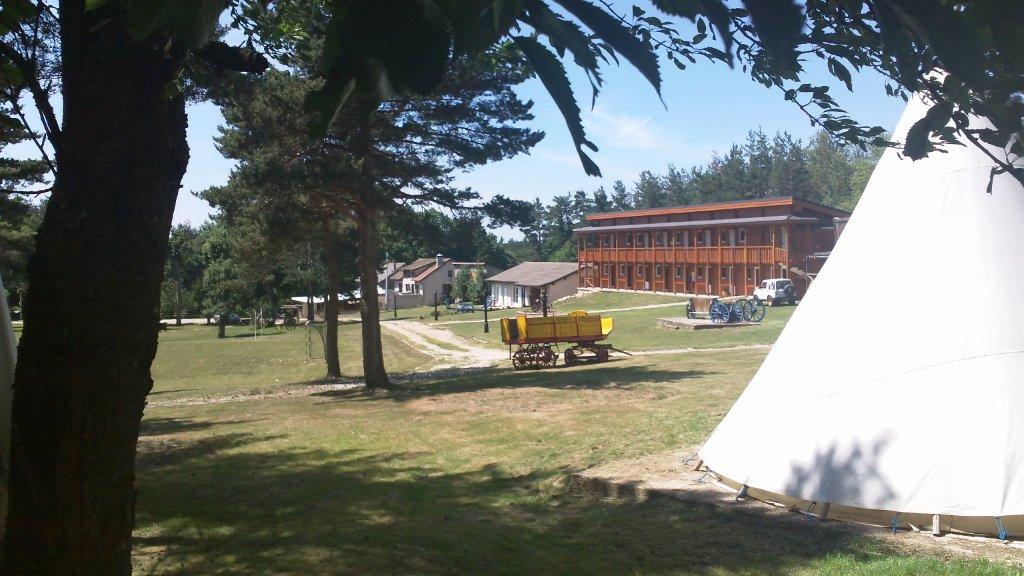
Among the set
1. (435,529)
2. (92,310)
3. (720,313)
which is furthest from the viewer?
(720,313)

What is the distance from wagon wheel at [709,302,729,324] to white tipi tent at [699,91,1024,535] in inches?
1064

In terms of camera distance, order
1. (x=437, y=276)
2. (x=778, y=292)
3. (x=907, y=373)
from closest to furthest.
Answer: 1. (x=907, y=373)
2. (x=778, y=292)
3. (x=437, y=276)

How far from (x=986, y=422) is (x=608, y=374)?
1362 centimetres

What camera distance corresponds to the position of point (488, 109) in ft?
65.4

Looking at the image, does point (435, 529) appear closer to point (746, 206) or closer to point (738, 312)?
point (738, 312)

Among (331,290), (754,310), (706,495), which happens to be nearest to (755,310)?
(754,310)

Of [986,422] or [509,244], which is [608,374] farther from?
[509,244]

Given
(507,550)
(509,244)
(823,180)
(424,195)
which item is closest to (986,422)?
(507,550)

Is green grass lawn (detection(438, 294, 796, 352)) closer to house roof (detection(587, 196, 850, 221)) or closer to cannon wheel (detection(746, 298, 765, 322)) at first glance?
cannon wheel (detection(746, 298, 765, 322))

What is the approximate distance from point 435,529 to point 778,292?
1477 inches

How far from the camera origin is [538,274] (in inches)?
2798

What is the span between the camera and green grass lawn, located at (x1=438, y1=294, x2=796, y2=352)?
3017 cm

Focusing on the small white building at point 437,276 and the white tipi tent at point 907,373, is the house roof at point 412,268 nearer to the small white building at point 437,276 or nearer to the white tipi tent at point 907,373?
the small white building at point 437,276

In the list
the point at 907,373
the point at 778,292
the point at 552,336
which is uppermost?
the point at 778,292
